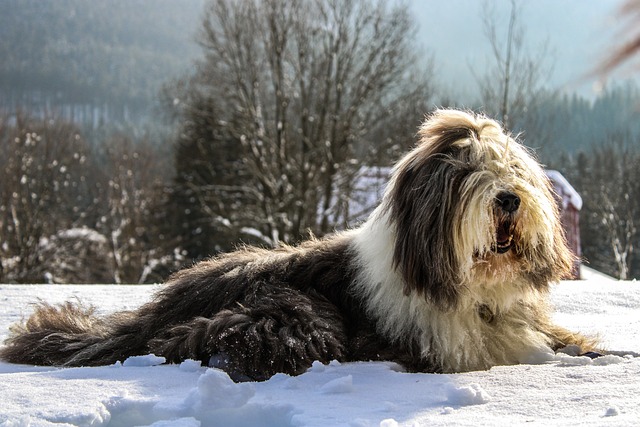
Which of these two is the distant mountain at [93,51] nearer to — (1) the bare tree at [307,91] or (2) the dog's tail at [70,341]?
(1) the bare tree at [307,91]

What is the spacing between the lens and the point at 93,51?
10262cm

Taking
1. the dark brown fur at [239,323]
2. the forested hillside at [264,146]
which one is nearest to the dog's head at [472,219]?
the dark brown fur at [239,323]

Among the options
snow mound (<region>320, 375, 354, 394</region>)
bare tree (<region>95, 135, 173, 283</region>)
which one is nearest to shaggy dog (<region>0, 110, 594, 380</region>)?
snow mound (<region>320, 375, 354, 394</region>)

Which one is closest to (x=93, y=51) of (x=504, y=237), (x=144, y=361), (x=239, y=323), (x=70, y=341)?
(x=70, y=341)

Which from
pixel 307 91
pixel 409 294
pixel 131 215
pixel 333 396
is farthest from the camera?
pixel 131 215

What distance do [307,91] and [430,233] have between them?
18.3 meters

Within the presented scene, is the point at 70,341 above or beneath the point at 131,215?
beneath

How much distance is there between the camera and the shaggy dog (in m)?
3.72

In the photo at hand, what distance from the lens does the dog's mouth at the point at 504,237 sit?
3748mm

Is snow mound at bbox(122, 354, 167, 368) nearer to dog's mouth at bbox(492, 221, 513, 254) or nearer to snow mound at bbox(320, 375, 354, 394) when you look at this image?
snow mound at bbox(320, 375, 354, 394)

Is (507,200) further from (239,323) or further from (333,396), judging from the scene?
(239,323)

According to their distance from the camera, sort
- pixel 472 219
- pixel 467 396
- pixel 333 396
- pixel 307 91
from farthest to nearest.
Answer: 1. pixel 307 91
2. pixel 472 219
3. pixel 333 396
4. pixel 467 396

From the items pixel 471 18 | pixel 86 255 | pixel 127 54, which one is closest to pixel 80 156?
pixel 86 255

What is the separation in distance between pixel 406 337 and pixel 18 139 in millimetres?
28633
